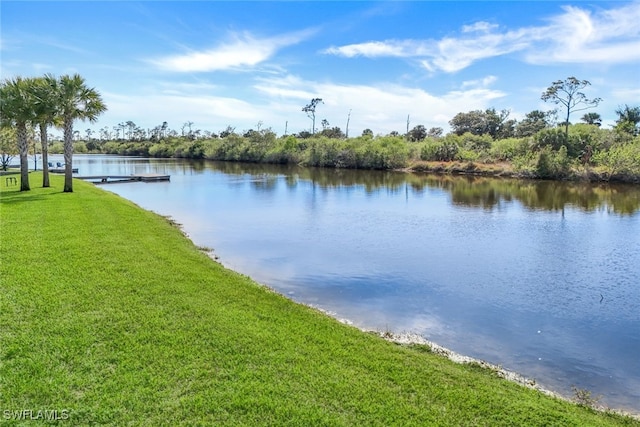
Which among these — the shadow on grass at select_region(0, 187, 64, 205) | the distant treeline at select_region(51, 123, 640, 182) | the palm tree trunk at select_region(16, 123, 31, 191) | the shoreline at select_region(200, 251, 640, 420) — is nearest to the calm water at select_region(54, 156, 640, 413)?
the shoreline at select_region(200, 251, 640, 420)

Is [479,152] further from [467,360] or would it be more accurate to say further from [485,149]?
[467,360]

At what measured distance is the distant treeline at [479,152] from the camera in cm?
5066

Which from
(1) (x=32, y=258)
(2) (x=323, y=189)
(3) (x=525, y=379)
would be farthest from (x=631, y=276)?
(2) (x=323, y=189)

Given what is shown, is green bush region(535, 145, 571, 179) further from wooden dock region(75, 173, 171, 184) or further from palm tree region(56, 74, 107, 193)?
palm tree region(56, 74, 107, 193)

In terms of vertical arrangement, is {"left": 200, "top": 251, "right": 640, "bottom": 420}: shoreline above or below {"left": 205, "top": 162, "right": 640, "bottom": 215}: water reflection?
below

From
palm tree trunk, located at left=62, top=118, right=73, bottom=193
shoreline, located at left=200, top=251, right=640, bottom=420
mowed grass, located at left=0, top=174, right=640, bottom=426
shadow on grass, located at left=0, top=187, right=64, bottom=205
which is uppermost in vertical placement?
palm tree trunk, located at left=62, top=118, right=73, bottom=193

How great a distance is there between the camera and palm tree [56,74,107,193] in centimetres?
2352

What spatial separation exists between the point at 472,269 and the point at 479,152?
5669cm

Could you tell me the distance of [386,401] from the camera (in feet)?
17.7

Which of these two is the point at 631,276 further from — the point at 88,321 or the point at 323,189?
the point at 323,189

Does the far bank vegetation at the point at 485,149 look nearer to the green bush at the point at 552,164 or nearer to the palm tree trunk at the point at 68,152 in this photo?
the green bush at the point at 552,164

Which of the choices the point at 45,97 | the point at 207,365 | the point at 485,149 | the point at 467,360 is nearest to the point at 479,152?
the point at 485,149

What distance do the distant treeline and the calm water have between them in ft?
72.4

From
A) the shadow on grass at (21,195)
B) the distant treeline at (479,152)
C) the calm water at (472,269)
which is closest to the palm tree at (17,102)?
the shadow on grass at (21,195)
